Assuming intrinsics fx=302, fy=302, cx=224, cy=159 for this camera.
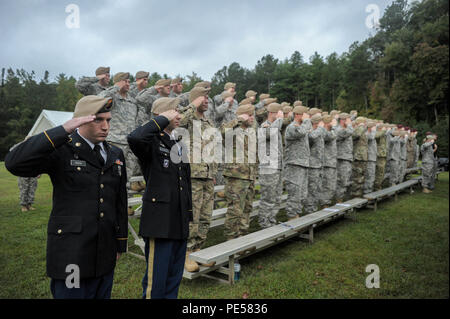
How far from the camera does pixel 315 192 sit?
7.05m

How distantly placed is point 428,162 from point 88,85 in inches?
486

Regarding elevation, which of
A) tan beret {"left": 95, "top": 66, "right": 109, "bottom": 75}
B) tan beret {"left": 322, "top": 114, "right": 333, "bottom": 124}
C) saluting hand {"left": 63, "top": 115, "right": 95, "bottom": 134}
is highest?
tan beret {"left": 95, "top": 66, "right": 109, "bottom": 75}

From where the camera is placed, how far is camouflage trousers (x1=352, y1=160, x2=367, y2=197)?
9453mm

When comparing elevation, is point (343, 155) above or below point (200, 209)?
above

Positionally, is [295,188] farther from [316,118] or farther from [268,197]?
[316,118]

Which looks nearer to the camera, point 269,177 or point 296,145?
point 269,177

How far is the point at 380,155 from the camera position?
10.4m

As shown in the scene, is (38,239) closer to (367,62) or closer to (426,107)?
(426,107)

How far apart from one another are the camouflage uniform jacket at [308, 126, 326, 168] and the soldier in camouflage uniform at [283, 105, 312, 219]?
567 mm

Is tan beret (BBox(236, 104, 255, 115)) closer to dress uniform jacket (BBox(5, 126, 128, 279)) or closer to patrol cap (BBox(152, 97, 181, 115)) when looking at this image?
patrol cap (BBox(152, 97, 181, 115))

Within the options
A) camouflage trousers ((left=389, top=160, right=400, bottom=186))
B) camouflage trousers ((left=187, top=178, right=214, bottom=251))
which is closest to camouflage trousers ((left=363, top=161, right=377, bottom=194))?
camouflage trousers ((left=389, top=160, right=400, bottom=186))

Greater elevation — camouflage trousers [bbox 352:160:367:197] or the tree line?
the tree line

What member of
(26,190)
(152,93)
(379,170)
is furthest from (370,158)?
(26,190)

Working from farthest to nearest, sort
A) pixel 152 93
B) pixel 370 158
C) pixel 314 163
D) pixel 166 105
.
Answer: pixel 370 158 < pixel 314 163 < pixel 152 93 < pixel 166 105
